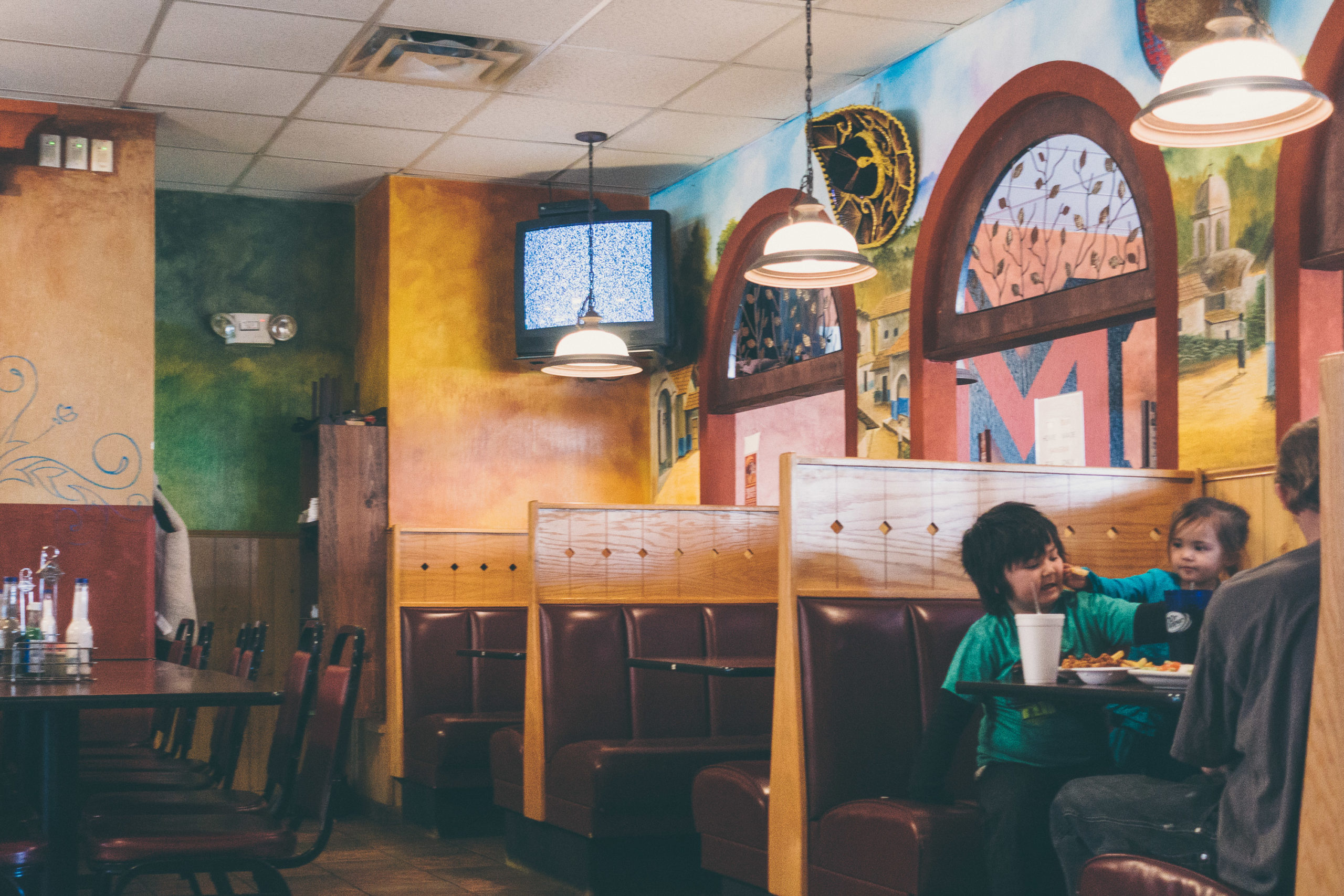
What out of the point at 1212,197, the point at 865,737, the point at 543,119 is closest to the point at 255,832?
the point at 865,737

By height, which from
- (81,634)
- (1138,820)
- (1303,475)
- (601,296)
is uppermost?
(601,296)

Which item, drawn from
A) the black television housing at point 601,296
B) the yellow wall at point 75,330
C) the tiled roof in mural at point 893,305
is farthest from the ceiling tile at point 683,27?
the yellow wall at point 75,330

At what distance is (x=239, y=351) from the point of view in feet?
26.1

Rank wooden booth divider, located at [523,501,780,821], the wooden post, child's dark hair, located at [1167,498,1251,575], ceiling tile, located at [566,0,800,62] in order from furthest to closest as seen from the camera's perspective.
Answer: ceiling tile, located at [566,0,800,62]
wooden booth divider, located at [523,501,780,821]
child's dark hair, located at [1167,498,1251,575]
the wooden post

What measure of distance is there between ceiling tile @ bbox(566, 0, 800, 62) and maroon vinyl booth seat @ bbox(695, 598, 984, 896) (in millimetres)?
2710

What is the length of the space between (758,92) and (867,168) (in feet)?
2.14

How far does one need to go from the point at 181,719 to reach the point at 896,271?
A: 11.3ft

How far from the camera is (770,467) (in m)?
7.97

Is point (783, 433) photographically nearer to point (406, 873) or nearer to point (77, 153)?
point (406, 873)

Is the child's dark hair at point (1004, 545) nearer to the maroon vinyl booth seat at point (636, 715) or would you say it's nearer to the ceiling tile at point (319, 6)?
the maroon vinyl booth seat at point (636, 715)

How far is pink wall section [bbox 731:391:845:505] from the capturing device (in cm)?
794

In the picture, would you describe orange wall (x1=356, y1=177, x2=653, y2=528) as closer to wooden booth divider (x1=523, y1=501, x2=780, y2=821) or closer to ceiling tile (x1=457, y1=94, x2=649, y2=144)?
ceiling tile (x1=457, y1=94, x2=649, y2=144)

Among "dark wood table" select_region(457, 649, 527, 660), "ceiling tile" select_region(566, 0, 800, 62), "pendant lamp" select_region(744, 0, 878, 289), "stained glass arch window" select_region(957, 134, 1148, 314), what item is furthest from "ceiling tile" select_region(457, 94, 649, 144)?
"dark wood table" select_region(457, 649, 527, 660)

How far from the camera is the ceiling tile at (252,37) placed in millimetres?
5375
